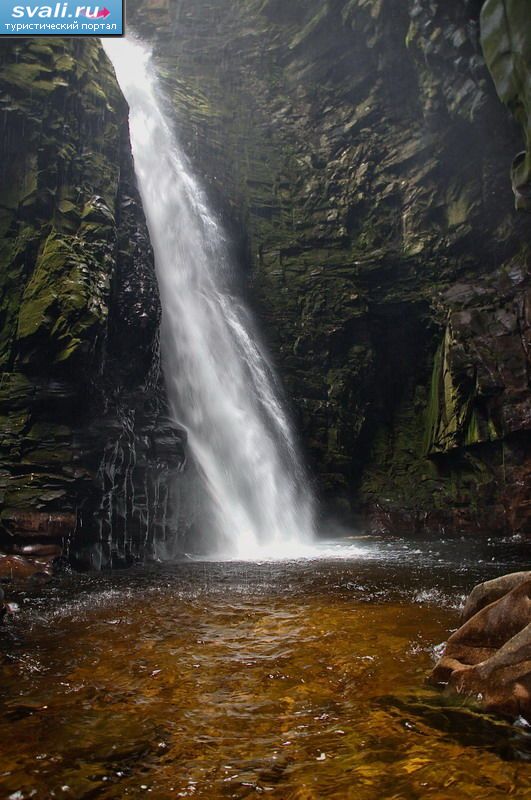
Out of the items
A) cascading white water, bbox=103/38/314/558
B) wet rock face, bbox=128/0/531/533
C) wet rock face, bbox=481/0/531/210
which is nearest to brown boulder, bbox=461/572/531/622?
cascading white water, bbox=103/38/314/558

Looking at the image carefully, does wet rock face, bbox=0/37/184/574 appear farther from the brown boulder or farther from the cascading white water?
the brown boulder

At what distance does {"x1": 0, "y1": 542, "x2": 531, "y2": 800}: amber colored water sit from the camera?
3.63 m

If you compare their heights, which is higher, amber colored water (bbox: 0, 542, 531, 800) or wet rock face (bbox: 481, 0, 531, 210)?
wet rock face (bbox: 481, 0, 531, 210)

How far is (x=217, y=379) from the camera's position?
2147 centimetres

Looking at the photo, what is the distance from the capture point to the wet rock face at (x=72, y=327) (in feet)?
45.3

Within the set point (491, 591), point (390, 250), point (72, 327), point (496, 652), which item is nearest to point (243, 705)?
point (496, 652)

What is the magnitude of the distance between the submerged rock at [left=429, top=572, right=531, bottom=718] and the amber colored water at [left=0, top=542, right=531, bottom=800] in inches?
6.6

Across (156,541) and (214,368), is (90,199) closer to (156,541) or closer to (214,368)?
(214,368)

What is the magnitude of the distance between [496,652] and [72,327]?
12.7 m

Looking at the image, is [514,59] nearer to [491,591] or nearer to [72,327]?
[72,327]

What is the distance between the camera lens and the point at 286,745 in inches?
163

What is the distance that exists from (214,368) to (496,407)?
10.6 meters

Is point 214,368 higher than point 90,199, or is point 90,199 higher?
point 90,199

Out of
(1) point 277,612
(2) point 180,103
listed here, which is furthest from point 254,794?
(2) point 180,103
